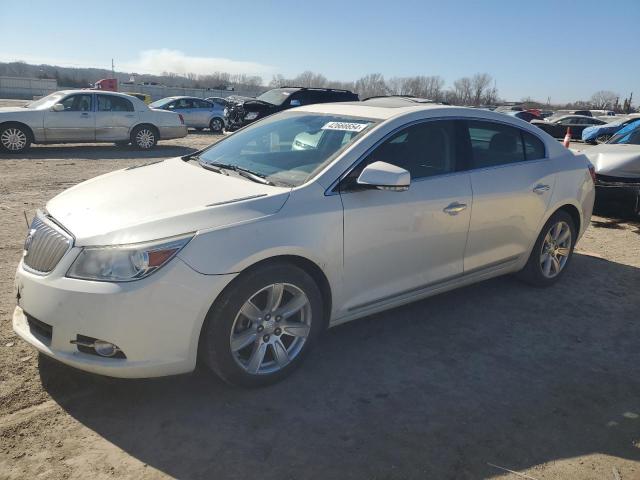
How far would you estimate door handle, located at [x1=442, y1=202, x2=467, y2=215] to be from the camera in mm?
3930

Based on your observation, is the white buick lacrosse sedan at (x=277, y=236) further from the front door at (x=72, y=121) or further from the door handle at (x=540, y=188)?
the front door at (x=72, y=121)

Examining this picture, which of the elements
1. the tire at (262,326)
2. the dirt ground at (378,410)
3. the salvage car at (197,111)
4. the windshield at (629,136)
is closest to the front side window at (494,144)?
the dirt ground at (378,410)

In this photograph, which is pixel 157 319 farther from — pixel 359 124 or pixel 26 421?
pixel 359 124

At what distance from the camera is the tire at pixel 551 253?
16.2 feet

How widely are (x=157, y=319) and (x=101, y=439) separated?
67cm

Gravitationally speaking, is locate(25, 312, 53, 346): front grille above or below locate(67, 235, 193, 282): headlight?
below

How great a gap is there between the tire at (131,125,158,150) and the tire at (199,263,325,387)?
41.9ft

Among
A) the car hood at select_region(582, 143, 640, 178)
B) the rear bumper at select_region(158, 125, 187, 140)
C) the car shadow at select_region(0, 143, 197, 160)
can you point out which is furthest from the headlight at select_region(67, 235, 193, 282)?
the rear bumper at select_region(158, 125, 187, 140)

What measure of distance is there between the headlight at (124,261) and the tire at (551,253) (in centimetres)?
345

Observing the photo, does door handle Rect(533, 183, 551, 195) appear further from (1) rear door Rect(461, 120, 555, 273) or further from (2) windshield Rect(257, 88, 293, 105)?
(2) windshield Rect(257, 88, 293, 105)

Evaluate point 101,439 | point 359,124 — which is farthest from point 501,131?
point 101,439

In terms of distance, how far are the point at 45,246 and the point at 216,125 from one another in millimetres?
20742

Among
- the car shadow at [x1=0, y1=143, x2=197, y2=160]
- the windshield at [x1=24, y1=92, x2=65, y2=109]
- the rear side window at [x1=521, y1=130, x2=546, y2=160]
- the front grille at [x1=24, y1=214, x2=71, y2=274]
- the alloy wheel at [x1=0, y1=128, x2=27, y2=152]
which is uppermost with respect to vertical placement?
the windshield at [x1=24, y1=92, x2=65, y2=109]

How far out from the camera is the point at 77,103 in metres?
13.6
